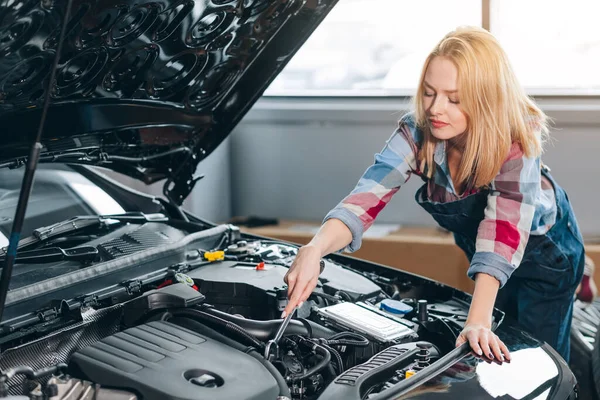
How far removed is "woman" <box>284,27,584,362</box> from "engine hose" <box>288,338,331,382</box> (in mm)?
86

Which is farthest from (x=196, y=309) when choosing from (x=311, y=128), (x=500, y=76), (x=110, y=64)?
(x=311, y=128)

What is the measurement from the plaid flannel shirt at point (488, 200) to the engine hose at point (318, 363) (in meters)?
0.32

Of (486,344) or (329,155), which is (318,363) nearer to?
(486,344)

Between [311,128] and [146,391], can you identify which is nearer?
[146,391]

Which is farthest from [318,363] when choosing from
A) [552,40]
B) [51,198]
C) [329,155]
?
[552,40]

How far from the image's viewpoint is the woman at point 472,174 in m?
1.57

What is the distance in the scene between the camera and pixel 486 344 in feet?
4.85

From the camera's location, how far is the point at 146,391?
1184 millimetres

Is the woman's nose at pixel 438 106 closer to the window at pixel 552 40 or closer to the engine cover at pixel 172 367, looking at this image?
the engine cover at pixel 172 367

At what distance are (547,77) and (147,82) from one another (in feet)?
7.64

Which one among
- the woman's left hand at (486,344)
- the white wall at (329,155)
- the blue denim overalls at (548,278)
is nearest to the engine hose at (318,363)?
the woman's left hand at (486,344)

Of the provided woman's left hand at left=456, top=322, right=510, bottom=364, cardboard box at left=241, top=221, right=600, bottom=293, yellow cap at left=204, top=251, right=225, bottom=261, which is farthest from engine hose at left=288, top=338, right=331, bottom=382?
cardboard box at left=241, top=221, right=600, bottom=293

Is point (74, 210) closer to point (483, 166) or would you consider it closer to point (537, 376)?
point (483, 166)

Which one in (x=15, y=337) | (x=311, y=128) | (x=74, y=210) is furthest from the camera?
(x=311, y=128)
